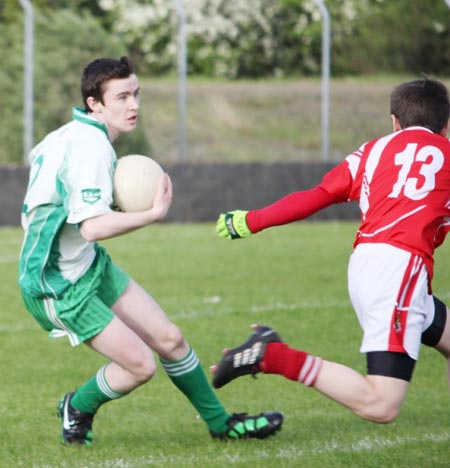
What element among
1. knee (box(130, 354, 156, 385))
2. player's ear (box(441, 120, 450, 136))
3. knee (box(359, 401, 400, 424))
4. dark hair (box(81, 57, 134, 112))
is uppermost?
dark hair (box(81, 57, 134, 112))

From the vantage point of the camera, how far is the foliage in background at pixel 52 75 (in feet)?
81.6

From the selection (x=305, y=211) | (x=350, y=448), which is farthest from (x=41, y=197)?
(x=350, y=448)

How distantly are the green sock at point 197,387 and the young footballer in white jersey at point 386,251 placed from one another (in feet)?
2.54

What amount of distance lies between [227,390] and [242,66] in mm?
28074

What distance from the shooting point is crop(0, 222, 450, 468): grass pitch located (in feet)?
19.0

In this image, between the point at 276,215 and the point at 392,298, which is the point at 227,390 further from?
the point at 392,298

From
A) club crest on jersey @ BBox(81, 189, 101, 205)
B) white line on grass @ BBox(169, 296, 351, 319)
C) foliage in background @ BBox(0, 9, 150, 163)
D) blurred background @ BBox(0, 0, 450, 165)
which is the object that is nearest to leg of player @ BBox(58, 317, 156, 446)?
club crest on jersey @ BBox(81, 189, 101, 205)

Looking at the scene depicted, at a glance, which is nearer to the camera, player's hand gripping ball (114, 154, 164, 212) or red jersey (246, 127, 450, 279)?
red jersey (246, 127, 450, 279)

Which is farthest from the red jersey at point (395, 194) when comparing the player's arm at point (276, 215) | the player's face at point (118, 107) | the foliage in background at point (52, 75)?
the foliage in background at point (52, 75)

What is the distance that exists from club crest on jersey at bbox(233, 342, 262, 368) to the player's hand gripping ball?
827 mm

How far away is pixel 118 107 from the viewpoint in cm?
564

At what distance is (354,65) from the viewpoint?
101 ft

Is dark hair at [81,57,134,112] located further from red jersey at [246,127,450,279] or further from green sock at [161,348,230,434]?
green sock at [161,348,230,434]

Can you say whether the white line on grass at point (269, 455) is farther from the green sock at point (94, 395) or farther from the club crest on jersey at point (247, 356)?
the club crest on jersey at point (247, 356)
